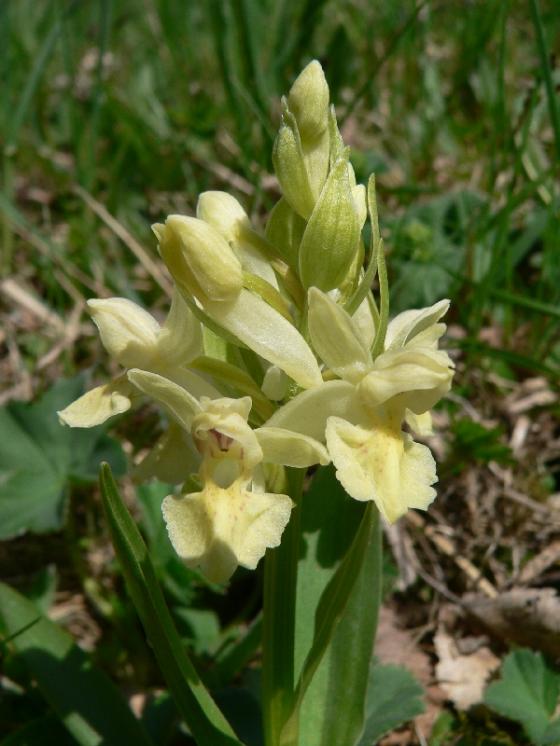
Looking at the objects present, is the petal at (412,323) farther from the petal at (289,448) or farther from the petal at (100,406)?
the petal at (100,406)

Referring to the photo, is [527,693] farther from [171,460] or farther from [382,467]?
[171,460]

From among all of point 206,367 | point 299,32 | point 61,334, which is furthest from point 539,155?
point 206,367

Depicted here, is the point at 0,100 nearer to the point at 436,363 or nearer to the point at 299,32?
the point at 299,32

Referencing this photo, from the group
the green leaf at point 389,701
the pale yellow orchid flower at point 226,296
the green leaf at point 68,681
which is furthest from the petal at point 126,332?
the green leaf at point 389,701

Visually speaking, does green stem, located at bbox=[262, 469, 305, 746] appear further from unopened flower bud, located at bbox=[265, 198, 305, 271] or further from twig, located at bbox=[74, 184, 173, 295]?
twig, located at bbox=[74, 184, 173, 295]

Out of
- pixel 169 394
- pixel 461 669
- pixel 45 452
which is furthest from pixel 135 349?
pixel 461 669
